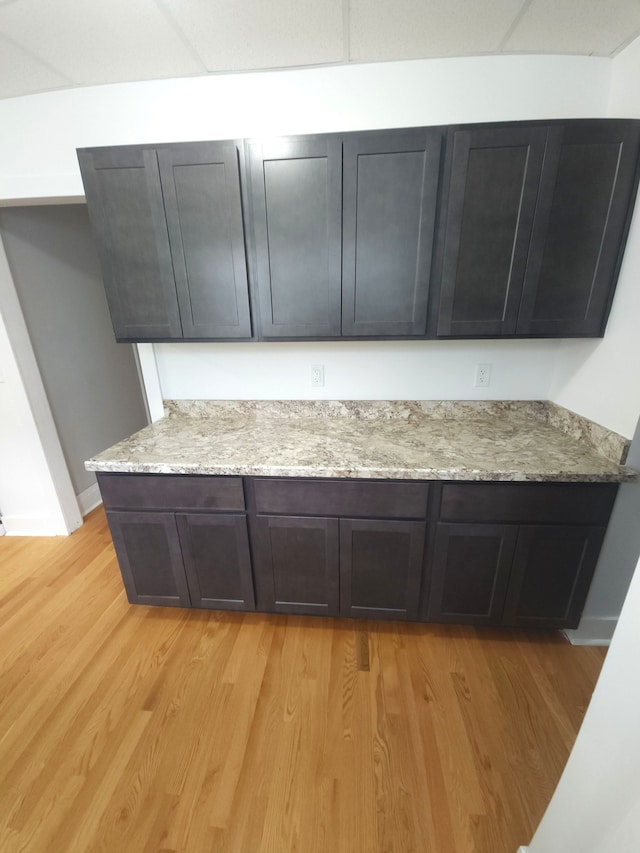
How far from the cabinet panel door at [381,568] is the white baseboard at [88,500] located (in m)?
2.35

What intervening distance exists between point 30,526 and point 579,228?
12.5 ft

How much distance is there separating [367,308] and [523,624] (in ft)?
5.42

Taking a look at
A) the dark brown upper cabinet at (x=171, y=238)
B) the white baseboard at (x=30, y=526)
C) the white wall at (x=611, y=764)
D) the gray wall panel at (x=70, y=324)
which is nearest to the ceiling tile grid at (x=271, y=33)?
the dark brown upper cabinet at (x=171, y=238)

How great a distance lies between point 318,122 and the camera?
5.22 ft

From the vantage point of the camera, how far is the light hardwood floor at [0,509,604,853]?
3.58 feet

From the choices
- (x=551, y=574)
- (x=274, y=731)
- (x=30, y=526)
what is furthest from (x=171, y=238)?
(x=30, y=526)

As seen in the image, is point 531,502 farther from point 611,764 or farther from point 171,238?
point 171,238

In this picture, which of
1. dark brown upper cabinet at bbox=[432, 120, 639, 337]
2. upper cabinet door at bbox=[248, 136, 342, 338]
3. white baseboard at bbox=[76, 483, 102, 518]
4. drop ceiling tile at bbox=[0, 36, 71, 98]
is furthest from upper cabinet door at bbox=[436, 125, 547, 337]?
white baseboard at bbox=[76, 483, 102, 518]

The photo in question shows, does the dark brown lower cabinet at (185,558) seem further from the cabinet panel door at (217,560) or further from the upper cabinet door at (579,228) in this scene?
the upper cabinet door at (579,228)

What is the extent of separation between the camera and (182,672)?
5.12 feet

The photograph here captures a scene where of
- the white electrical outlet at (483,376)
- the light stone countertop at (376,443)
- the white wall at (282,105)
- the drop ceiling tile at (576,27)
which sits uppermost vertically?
the drop ceiling tile at (576,27)

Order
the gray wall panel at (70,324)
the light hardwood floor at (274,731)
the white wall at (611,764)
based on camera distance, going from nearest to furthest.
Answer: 1. the white wall at (611,764)
2. the light hardwood floor at (274,731)
3. the gray wall panel at (70,324)

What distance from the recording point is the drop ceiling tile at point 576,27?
1.21 metres

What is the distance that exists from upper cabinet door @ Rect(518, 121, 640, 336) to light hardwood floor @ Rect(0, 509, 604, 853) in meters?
1.56
